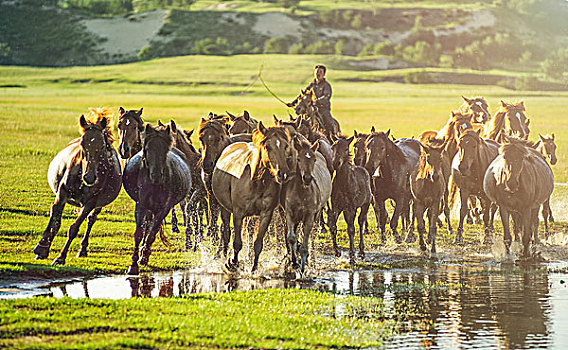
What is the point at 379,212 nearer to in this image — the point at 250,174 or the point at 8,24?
the point at 250,174

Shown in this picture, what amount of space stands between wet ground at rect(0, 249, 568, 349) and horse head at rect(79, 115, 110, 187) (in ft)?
6.48

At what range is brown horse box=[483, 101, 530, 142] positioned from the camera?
22734mm

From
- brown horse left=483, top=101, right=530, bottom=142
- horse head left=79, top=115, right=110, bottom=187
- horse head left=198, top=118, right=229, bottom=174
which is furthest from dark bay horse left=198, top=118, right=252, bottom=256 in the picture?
brown horse left=483, top=101, right=530, bottom=142

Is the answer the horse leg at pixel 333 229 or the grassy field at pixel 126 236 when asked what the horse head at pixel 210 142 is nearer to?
the grassy field at pixel 126 236

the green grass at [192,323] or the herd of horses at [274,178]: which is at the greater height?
the herd of horses at [274,178]

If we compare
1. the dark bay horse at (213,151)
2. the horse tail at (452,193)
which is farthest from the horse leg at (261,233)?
the horse tail at (452,193)

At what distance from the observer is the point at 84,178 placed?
45.8ft

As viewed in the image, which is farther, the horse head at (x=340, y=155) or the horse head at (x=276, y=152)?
the horse head at (x=340, y=155)

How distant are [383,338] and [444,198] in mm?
12140

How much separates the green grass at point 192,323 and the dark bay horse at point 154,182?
325 cm

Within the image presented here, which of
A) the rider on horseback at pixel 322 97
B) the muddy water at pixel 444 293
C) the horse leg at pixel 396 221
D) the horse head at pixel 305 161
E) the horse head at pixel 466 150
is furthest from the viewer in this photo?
the rider on horseback at pixel 322 97

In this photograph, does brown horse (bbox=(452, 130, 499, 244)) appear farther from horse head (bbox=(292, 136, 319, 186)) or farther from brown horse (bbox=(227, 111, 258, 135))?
horse head (bbox=(292, 136, 319, 186))

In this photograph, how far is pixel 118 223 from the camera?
806 inches

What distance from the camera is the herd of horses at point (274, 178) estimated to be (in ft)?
44.4
